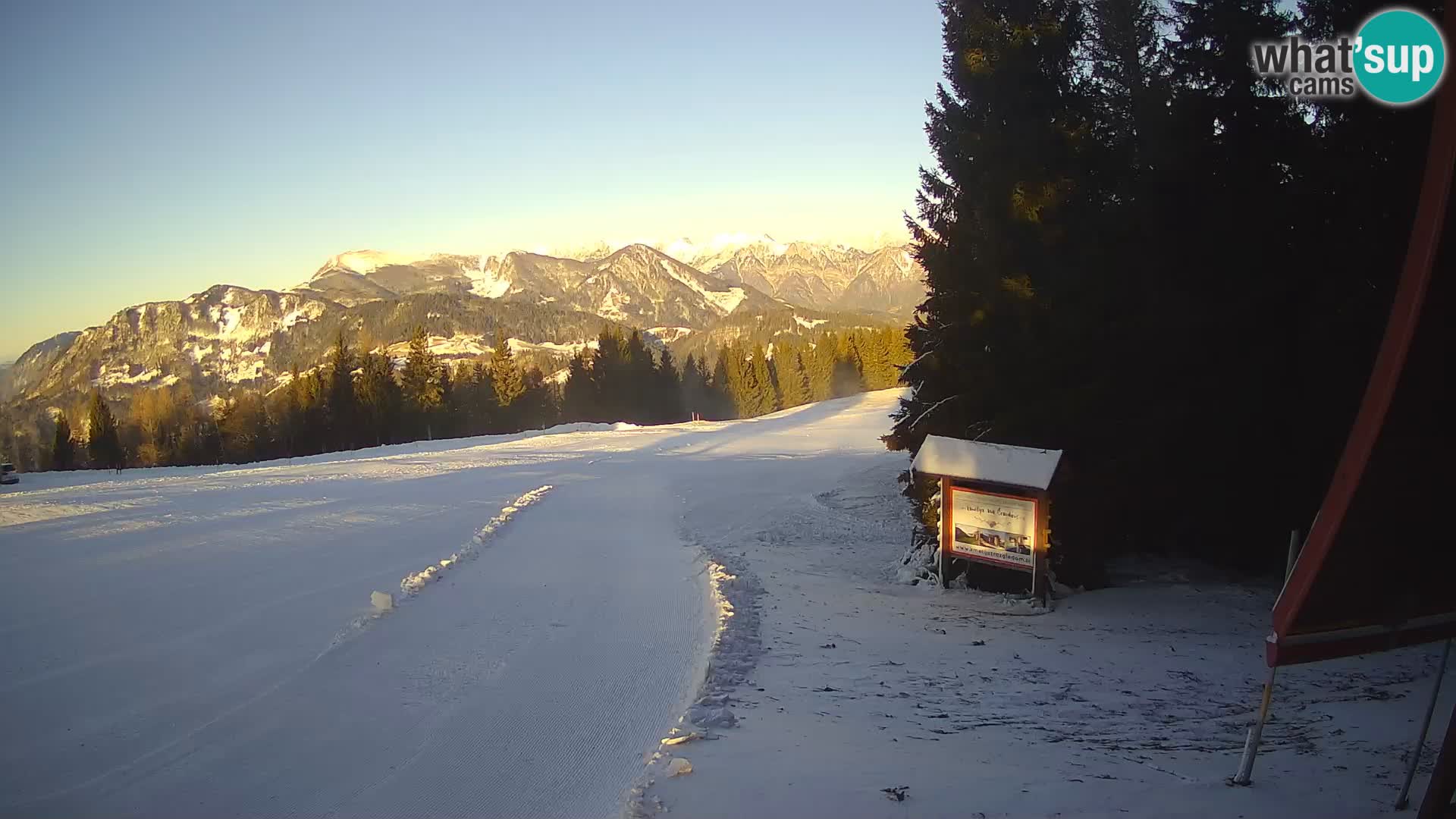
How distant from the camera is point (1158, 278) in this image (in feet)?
44.9

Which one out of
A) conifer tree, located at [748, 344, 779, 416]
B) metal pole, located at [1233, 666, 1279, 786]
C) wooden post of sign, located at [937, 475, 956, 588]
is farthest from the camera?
conifer tree, located at [748, 344, 779, 416]

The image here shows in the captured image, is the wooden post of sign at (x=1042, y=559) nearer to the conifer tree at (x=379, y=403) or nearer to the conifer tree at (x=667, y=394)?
the conifer tree at (x=379, y=403)

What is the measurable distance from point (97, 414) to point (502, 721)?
8029cm

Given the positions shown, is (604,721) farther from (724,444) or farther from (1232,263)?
(724,444)

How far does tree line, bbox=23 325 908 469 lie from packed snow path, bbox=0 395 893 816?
39002 millimetres

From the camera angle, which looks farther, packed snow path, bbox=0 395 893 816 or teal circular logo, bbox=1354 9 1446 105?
teal circular logo, bbox=1354 9 1446 105

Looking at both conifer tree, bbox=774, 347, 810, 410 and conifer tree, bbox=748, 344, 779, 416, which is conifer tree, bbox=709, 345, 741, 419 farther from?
conifer tree, bbox=774, 347, 810, 410

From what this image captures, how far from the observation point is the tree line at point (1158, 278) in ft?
38.7

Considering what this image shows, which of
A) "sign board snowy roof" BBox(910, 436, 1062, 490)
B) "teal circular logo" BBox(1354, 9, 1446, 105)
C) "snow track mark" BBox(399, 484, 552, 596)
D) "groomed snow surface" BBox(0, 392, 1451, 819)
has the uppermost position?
"teal circular logo" BBox(1354, 9, 1446, 105)

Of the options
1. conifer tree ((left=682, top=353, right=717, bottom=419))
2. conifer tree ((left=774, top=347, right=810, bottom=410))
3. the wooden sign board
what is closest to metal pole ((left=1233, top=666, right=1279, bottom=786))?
the wooden sign board

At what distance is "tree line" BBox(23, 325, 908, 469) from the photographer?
62031 millimetres

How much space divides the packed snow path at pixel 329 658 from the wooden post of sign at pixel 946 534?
4493 mm

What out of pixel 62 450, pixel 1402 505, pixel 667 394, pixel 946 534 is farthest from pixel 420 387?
pixel 1402 505

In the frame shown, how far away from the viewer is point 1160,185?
1362cm
